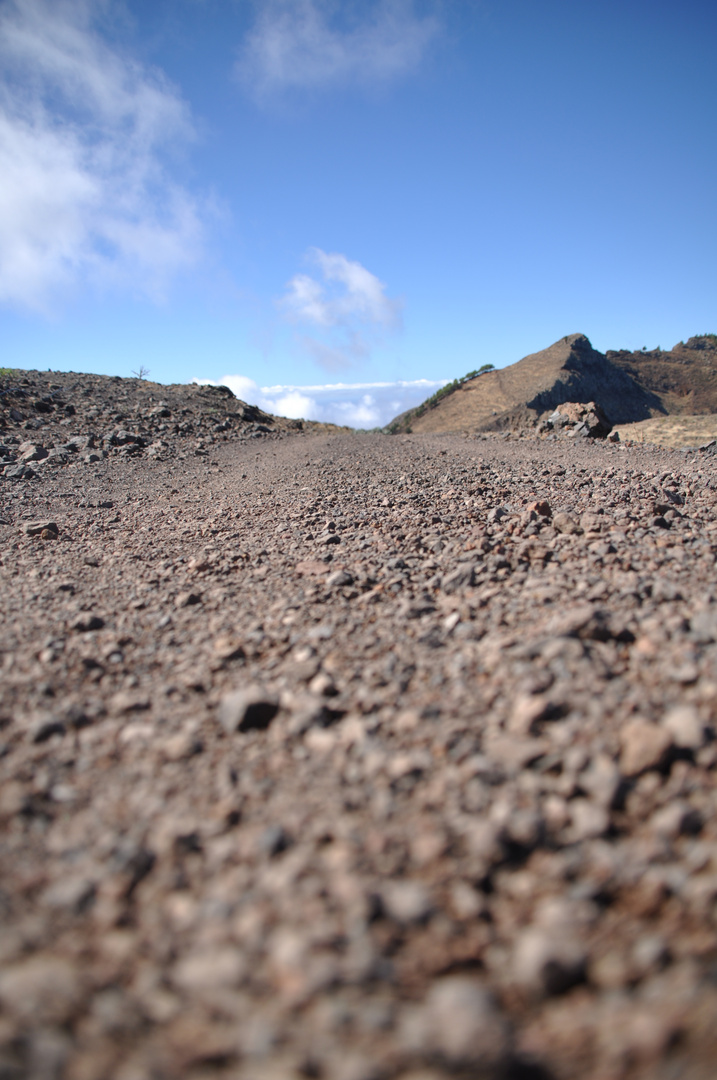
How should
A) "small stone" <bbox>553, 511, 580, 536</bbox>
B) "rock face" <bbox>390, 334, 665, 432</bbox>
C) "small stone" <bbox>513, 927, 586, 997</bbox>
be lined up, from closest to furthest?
"small stone" <bbox>513, 927, 586, 997</bbox>, "small stone" <bbox>553, 511, 580, 536</bbox>, "rock face" <bbox>390, 334, 665, 432</bbox>

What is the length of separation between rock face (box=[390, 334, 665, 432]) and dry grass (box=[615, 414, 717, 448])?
723 cm

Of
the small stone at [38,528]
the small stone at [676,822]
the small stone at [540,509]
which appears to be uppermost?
the small stone at [38,528]

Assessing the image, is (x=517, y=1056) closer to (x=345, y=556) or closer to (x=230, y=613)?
(x=230, y=613)

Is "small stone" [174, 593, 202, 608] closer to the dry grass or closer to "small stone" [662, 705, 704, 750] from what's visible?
"small stone" [662, 705, 704, 750]

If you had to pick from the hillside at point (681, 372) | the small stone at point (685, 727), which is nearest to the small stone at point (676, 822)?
the small stone at point (685, 727)

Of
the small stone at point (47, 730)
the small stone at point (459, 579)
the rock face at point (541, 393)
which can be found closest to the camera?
the small stone at point (47, 730)

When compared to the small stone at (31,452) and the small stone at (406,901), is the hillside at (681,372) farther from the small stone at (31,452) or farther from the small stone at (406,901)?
the small stone at (406,901)

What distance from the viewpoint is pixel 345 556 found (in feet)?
12.7

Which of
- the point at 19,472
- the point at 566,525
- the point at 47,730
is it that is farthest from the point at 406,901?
the point at 19,472

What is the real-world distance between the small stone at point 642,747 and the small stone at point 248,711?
1.20 meters

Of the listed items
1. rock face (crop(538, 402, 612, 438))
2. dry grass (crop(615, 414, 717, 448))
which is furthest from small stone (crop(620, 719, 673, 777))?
dry grass (crop(615, 414, 717, 448))

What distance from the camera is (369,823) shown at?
5.14ft

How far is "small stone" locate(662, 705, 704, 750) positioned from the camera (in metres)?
1.72

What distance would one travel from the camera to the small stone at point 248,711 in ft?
6.68
